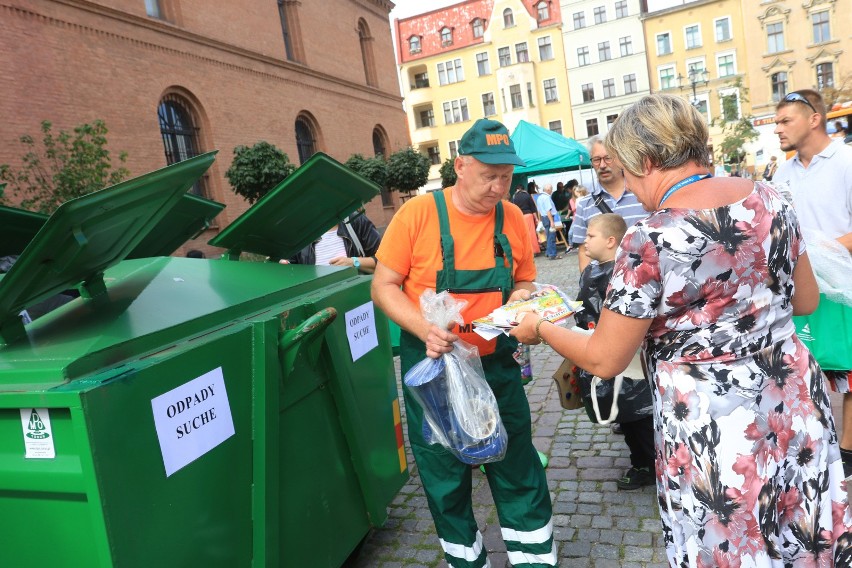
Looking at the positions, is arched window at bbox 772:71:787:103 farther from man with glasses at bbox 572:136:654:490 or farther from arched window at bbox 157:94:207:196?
man with glasses at bbox 572:136:654:490

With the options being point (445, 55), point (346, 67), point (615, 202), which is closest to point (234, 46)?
point (346, 67)

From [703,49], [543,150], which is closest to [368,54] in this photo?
[543,150]

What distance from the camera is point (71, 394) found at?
1467 mm

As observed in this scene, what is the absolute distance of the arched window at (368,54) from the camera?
83.8ft

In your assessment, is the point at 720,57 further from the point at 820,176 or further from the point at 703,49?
the point at 820,176

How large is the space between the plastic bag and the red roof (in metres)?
49.5

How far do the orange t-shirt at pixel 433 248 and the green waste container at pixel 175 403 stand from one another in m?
0.39

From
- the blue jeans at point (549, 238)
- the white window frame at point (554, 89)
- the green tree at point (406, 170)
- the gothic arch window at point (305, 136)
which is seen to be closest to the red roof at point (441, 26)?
the white window frame at point (554, 89)

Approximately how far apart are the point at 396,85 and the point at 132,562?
2731 centimetres

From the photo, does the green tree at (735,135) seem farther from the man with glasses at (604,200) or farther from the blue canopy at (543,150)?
the man with glasses at (604,200)

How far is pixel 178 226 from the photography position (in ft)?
9.78

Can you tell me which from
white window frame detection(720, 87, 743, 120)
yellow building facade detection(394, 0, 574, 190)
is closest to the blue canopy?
yellow building facade detection(394, 0, 574, 190)

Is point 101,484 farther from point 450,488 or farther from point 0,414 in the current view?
point 450,488

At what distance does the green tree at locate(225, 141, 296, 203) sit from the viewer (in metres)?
14.2
